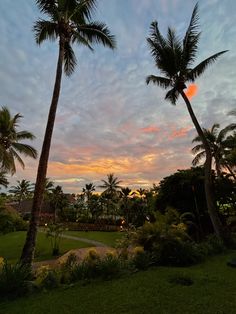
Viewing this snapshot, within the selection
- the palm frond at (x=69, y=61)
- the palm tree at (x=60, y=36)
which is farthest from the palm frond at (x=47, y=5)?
the palm frond at (x=69, y=61)

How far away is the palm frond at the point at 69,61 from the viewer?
45.1ft

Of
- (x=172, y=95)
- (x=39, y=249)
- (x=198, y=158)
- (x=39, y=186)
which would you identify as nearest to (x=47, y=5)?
(x=39, y=186)

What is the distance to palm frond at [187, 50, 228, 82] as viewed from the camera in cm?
1648

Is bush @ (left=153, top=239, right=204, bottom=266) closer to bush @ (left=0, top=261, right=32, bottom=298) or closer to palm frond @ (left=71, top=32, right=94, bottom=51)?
bush @ (left=0, top=261, right=32, bottom=298)

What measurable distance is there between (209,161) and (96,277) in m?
10.2

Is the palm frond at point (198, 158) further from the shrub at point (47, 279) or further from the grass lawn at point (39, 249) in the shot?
the shrub at point (47, 279)

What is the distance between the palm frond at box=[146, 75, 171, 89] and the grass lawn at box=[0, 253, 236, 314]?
13.0 metres

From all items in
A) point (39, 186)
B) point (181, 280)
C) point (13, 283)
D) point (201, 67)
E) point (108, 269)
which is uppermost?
point (201, 67)

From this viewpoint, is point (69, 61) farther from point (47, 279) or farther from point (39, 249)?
point (39, 249)

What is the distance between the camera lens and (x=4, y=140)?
24.4 metres

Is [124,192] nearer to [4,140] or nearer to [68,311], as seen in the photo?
[4,140]

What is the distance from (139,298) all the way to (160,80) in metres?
14.7

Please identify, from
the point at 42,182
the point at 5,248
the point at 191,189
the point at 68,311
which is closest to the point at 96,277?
the point at 68,311

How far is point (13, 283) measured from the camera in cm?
632
